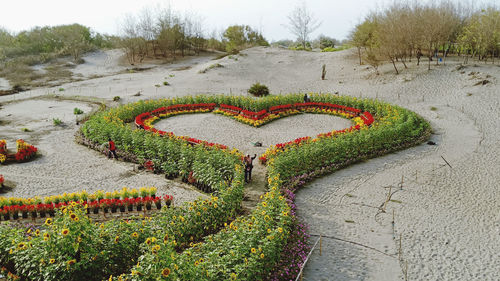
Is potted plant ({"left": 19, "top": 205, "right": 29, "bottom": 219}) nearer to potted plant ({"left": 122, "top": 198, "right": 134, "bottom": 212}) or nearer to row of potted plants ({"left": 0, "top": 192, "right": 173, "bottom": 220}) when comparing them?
row of potted plants ({"left": 0, "top": 192, "right": 173, "bottom": 220})

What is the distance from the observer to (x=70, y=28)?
46.9 meters

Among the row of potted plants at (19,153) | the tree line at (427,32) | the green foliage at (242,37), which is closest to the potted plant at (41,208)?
the row of potted plants at (19,153)

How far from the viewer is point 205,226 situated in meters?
7.52

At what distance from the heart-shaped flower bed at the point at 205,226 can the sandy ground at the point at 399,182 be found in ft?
2.05

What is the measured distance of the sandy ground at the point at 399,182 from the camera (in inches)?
277

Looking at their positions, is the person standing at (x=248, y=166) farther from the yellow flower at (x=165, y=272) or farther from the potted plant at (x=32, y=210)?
the yellow flower at (x=165, y=272)

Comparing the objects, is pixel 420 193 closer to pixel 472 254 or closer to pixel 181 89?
pixel 472 254

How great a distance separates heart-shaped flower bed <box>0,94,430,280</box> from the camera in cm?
528

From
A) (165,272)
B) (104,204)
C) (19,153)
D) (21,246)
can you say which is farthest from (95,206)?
(19,153)

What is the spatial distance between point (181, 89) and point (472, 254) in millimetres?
21946

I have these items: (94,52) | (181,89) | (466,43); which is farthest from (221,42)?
(466,43)

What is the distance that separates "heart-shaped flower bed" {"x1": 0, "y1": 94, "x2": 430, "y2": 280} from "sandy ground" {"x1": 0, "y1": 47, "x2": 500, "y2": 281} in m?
0.63

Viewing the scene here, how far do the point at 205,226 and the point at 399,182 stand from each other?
6.59 meters

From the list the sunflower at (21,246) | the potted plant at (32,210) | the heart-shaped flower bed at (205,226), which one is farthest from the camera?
the potted plant at (32,210)
